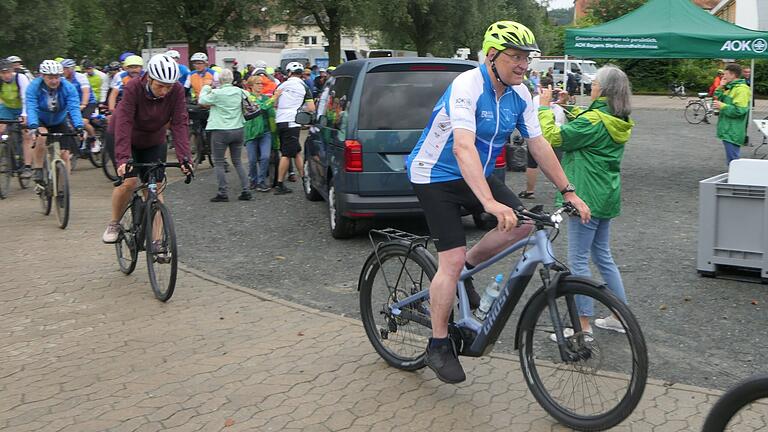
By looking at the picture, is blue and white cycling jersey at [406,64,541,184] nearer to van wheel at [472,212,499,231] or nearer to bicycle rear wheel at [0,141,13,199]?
van wheel at [472,212,499,231]

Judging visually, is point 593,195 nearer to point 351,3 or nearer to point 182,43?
point 182,43

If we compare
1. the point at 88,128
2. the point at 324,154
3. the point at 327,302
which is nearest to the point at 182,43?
the point at 88,128

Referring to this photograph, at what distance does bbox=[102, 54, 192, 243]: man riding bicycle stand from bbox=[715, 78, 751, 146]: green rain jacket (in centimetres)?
858

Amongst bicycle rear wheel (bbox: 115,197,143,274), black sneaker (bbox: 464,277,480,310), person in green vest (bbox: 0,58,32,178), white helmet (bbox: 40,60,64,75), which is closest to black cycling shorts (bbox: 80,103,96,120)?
person in green vest (bbox: 0,58,32,178)

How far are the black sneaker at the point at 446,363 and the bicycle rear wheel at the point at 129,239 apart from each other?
11.1 feet

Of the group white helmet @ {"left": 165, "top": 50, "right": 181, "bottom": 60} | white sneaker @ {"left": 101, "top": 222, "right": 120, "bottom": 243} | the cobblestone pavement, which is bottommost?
the cobblestone pavement

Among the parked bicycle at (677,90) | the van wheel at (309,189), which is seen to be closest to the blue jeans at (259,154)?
the van wheel at (309,189)

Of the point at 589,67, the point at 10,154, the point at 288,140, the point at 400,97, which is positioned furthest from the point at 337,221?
the point at 589,67

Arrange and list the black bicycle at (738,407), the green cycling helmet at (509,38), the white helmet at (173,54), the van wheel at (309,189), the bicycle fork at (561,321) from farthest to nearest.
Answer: the van wheel at (309,189)
the white helmet at (173,54)
the green cycling helmet at (509,38)
the bicycle fork at (561,321)
the black bicycle at (738,407)

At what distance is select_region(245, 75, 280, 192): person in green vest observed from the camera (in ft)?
40.1

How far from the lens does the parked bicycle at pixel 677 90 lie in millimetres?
42219

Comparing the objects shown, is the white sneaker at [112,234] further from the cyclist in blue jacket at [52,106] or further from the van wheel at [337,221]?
the cyclist in blue jacket at [52,106]

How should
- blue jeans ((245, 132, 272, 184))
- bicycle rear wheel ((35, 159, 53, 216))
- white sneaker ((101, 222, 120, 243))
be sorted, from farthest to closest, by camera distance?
blue jeans ((245, 132, 272, 184)) < bicycle rear wheel ((35, 159, 53, 216)) < white sneaker ((101, 222, 120, 243))

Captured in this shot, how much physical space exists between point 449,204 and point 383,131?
4.08 meters
